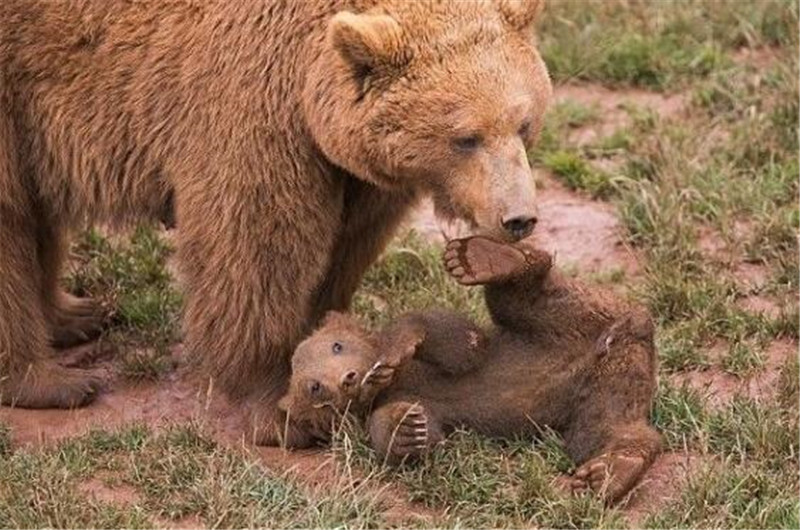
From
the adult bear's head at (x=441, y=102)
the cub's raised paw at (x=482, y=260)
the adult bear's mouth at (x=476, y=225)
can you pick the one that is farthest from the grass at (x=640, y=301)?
the adult bear's head at (x=441, y=102)

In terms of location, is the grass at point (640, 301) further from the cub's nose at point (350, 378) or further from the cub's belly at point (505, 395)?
the cub's nose at point (350, 378)

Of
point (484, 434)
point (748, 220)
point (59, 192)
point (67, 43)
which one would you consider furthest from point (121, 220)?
point (748, 220)

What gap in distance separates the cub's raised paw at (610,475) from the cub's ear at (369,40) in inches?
66.2

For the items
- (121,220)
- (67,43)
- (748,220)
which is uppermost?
(67,43)

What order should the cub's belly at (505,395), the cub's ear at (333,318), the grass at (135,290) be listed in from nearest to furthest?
the cub's belly at (505,395), the cub's ear at (333,318), the grass at (135,290)

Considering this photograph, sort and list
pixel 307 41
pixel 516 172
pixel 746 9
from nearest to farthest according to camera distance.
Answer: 1. pixel 516 172
2. pixel 307 41
3. pixel 746 9

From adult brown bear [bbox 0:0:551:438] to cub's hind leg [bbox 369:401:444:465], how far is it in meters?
0.73

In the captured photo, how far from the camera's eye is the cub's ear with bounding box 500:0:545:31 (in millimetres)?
7031

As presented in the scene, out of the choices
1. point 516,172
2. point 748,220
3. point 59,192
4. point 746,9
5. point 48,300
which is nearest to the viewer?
point 516,172

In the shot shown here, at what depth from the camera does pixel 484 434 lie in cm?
720

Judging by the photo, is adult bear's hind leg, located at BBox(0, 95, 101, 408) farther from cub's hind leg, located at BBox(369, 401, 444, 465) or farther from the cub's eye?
the cub's eye

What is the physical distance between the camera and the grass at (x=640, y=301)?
6.73m

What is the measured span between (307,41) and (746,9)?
4.63 meters

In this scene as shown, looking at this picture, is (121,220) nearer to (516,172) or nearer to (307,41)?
(307,41)
